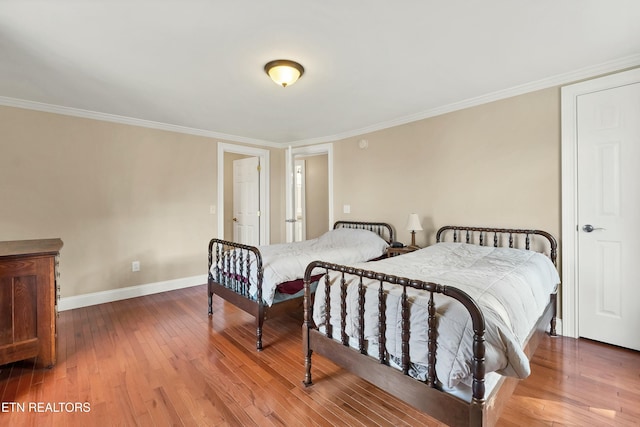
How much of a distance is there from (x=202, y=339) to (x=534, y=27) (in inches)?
140

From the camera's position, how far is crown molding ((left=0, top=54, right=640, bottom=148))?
8.23 ft

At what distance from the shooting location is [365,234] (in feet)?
12.4

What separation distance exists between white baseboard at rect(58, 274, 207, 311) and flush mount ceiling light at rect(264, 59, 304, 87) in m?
3.27

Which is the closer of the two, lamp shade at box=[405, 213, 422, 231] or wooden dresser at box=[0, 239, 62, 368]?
wooden dresser at box=[0, 239, 62, 368]

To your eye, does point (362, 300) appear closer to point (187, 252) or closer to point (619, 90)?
point (619, 90)

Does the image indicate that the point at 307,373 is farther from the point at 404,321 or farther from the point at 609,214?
the point at 609,214

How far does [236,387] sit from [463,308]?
1.57 m

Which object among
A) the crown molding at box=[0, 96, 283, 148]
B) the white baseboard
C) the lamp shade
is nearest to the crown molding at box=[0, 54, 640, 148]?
the crown molding at box=[0, 96, 283, 148]

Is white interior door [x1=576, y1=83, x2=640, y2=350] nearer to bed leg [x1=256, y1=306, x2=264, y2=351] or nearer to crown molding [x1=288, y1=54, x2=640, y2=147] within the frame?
crown molding [x1=288, y1=54, x2=640, y2=147]

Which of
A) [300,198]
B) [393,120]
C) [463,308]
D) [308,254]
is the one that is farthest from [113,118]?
[463,308]

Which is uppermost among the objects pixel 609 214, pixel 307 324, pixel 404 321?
pixel 609 214

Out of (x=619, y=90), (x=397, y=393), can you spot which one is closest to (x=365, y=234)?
(x=397, y=393)

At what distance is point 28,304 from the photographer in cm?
212

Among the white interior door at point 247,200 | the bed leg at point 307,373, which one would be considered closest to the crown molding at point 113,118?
the white interior door at point 247,200
